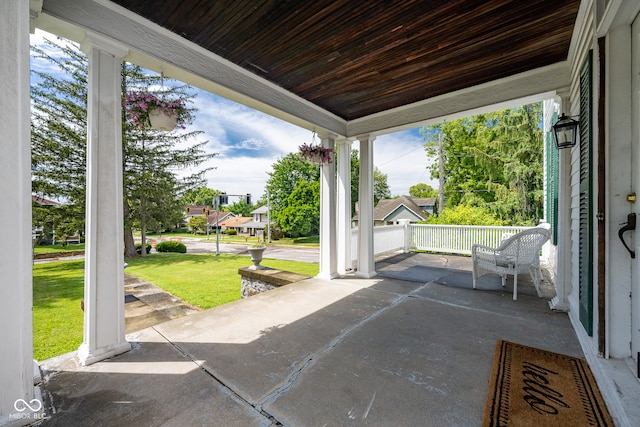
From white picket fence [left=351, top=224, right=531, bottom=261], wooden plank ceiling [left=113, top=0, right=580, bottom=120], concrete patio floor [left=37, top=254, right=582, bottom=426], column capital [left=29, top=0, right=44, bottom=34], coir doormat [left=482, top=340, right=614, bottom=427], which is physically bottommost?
concrete patio floor [left=37, top=254, right=582, bottom=426]

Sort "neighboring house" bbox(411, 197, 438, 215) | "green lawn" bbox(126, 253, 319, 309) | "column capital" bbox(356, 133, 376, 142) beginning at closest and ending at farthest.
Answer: "column capital" bbox(356, 133, 376, 142), "green lawn" bbox(126, 253, 319, 309), "neighboring house" bbox(411, 197, 438, 215)

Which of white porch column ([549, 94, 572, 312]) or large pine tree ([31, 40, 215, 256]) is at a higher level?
large pine tree ([31, 40, 215, 256])

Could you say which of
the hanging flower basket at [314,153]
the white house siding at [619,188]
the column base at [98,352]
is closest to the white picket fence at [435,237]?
the hanging flower basket at [314,153]

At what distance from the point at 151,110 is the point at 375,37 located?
81.0 inches

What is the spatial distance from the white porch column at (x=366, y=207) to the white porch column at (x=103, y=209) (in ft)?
11.2

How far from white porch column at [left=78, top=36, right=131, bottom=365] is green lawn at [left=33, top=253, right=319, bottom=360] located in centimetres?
197

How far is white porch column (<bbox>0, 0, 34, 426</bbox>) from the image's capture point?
133 centimetres

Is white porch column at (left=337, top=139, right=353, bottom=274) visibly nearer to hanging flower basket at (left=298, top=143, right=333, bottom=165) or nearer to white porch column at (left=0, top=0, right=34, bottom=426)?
hanging flower basket at (left=298, top=143, right=333, bottom=165)

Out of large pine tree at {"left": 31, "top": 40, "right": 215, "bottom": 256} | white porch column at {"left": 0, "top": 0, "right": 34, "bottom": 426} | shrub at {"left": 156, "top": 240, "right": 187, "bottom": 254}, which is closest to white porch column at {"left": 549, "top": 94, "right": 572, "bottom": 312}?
white porch column at {"left": 0, "top": 0, "right": 34, "bottom": 426}

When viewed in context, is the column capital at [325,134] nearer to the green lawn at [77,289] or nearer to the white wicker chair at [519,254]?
the white wicker chair at [519,254]

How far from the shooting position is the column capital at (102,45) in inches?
75.8

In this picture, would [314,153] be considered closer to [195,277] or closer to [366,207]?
[366,207]

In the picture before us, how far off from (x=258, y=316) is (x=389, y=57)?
3.05m

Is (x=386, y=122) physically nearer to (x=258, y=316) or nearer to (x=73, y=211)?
(x=258, y=316)
